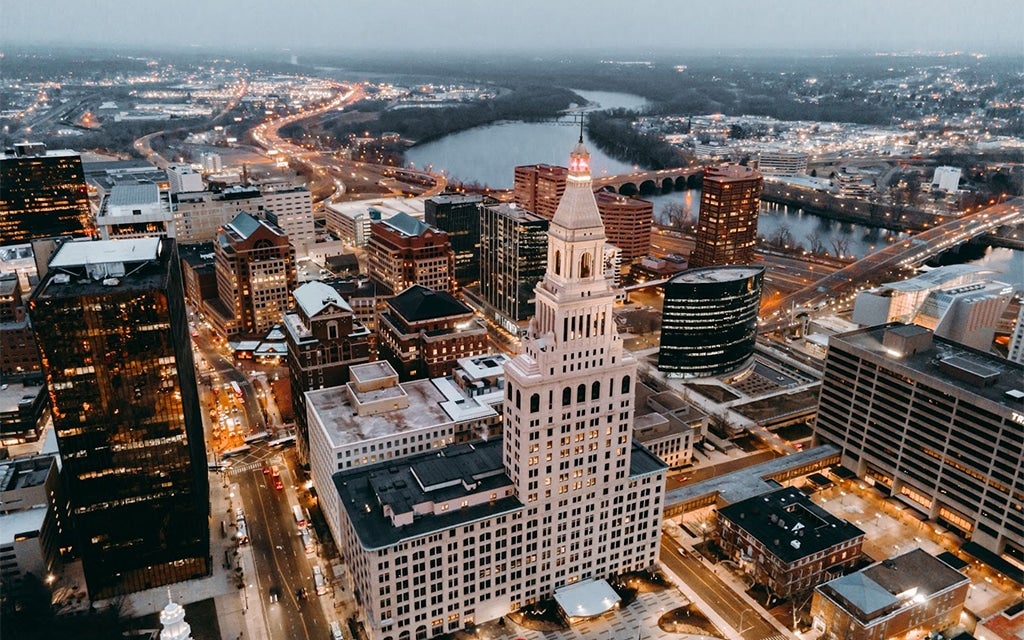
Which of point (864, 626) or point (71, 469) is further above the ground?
point (71, 469)

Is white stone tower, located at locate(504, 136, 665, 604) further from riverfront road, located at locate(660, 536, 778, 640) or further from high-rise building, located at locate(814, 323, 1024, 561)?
high-rise building, located at locate(814, 323, 1024, 561)

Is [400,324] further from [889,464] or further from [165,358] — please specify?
[889,464]

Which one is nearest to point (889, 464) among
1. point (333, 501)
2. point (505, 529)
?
point (505, 529)

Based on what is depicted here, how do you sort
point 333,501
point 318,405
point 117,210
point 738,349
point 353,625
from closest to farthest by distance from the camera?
1. point 353,625
2. point 333,501
3. point 318,405
4. point 738,349
5. point 117,210

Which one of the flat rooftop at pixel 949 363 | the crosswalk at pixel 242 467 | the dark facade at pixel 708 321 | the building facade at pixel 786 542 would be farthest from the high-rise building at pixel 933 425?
the crosswalk at pixel 242 467

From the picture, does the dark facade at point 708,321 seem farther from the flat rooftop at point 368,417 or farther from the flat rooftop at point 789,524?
the flat rooftop at point 368,417

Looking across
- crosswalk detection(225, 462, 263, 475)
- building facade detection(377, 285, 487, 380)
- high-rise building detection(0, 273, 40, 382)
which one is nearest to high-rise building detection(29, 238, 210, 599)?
crosswalk detection(225, 462, 263, 475)
